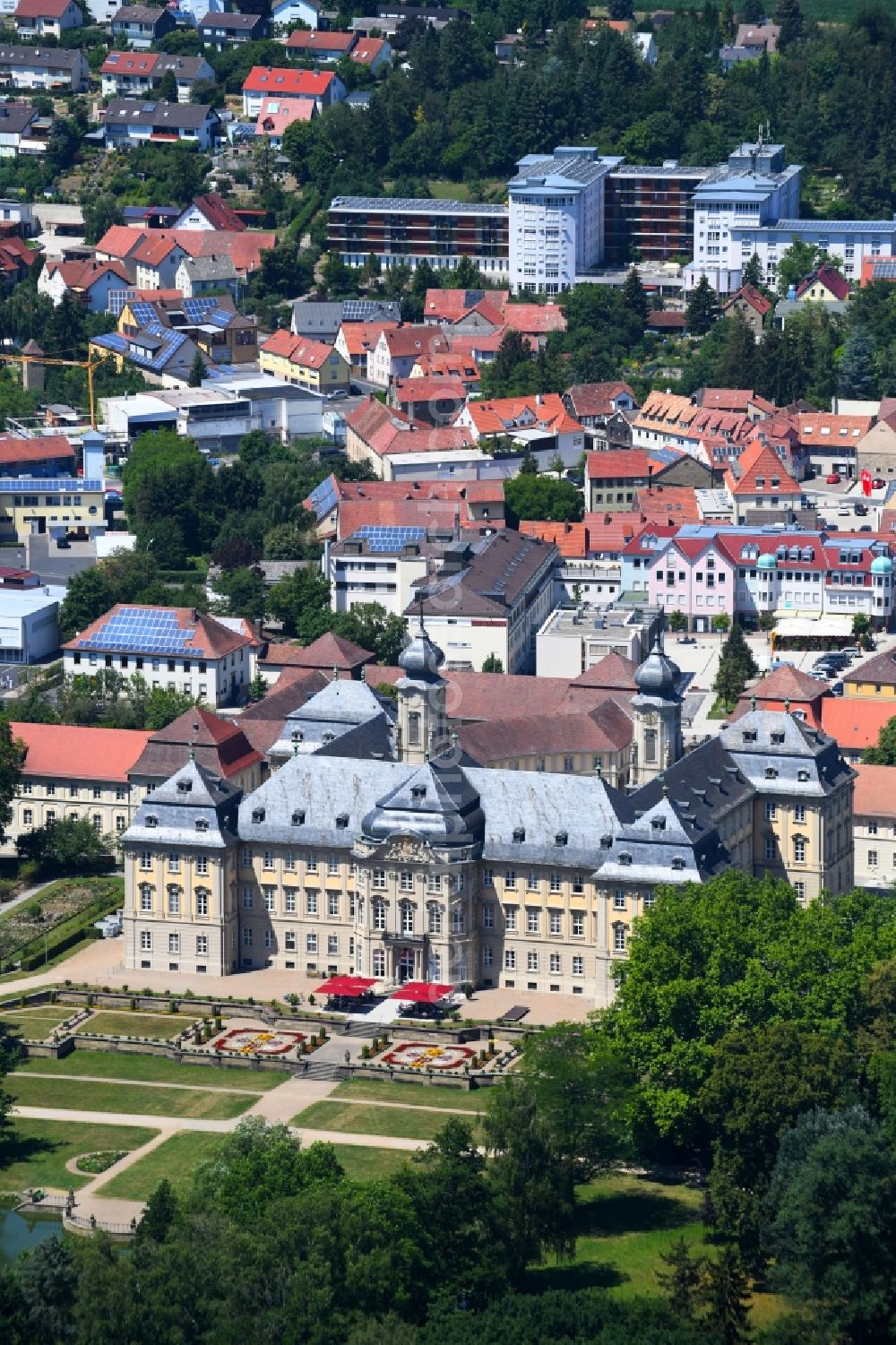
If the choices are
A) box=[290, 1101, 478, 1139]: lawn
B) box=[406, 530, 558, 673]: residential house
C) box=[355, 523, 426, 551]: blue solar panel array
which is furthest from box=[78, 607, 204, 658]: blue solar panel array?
box=[290, 1101, 478, 1139]: lawn

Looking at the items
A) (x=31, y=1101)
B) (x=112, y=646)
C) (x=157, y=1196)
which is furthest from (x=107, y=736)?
(x=157, y=1196)

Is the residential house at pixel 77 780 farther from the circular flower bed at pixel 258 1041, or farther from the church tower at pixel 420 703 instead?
the circular flower bed at pixel 258 1041

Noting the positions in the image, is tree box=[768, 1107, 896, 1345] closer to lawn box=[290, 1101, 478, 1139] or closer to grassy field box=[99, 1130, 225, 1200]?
lawn box=[290, 1101, 478, 1139]

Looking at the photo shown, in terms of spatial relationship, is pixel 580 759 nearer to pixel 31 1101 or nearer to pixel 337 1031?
pixel 337 1031

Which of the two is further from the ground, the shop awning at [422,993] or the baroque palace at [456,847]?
the baroque palace at [456,847]

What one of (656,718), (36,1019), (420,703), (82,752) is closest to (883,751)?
(656,718)

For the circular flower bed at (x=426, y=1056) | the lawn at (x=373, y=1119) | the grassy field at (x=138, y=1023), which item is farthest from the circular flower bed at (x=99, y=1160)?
the circular flower bed at (x=426, y=1056)

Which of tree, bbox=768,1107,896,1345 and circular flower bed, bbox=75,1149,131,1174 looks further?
circular flower bed, bbox=75,1149,131,1174
